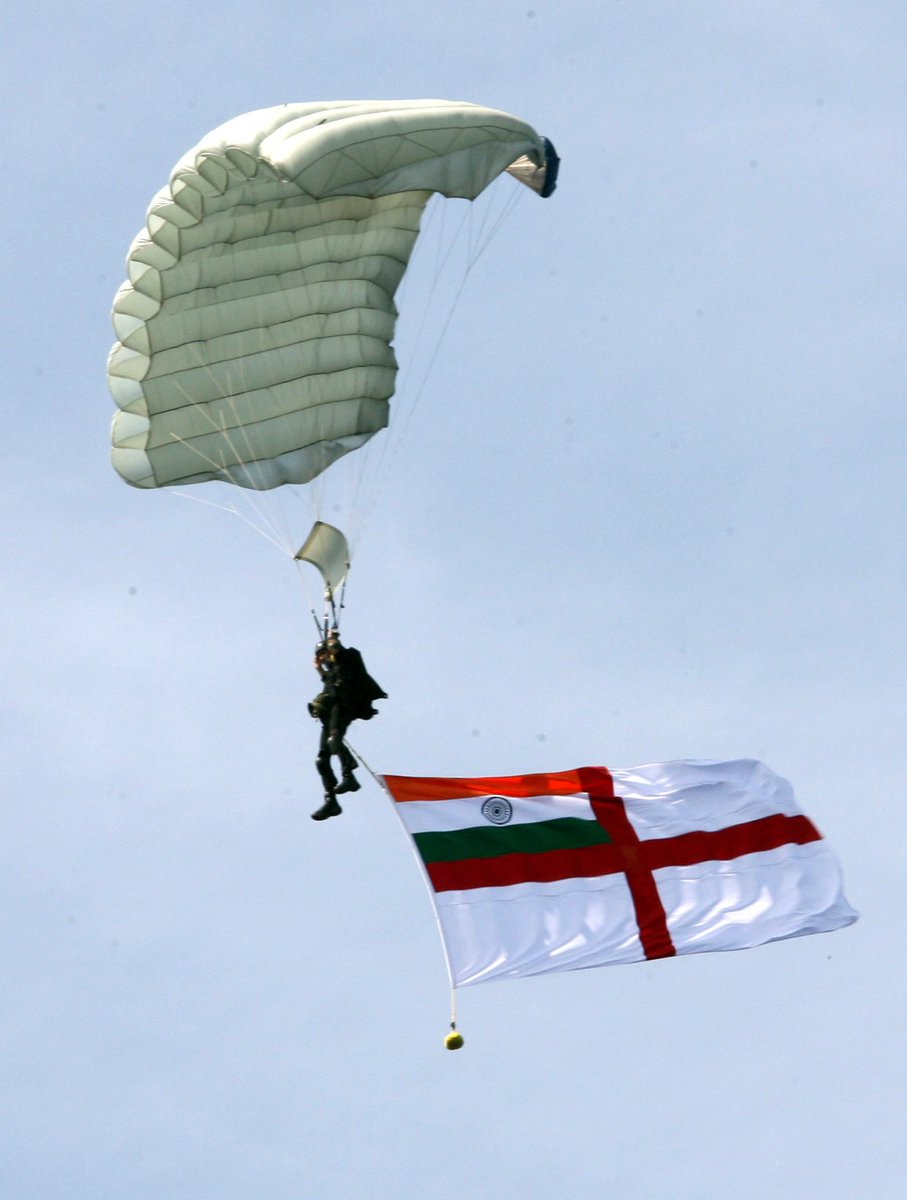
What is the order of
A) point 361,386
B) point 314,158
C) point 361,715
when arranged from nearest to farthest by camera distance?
point 314,158 → point 361,715 → point 361,386

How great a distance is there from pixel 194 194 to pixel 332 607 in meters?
3.74

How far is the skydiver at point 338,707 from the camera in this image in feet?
70.9

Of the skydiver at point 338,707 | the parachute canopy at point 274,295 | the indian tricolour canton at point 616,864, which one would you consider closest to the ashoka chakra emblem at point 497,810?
the indian tricolour canton at point 616,864

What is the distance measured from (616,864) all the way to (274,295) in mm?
6162

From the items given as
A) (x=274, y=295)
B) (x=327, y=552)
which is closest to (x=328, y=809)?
(x=327, y=552)

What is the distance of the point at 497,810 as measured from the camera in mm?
23797

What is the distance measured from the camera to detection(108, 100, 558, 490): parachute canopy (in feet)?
69.5

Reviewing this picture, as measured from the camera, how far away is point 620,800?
960 inches

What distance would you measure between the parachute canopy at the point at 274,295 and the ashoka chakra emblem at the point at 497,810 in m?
3.47

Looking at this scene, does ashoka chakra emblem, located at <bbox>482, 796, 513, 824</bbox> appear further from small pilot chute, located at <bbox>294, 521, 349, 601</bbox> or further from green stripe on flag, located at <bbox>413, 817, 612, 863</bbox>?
small pilot chute, located at <bbox>294, 521, 349, 601</bbox>

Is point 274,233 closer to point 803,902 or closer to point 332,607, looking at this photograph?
point 332,607

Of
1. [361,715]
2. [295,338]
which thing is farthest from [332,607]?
[295,338]

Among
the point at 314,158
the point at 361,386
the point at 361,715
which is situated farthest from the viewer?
Result: the point at 361,386

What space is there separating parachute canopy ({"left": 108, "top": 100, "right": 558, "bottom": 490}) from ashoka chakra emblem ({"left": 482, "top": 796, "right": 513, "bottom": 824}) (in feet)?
11.4
